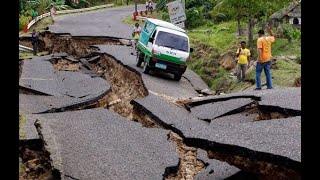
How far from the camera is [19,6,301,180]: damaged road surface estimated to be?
6.83 metres

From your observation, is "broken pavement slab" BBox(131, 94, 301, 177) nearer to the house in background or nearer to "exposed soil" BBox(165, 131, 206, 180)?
"exposed soil" BBox(165, 131, 206, 180)

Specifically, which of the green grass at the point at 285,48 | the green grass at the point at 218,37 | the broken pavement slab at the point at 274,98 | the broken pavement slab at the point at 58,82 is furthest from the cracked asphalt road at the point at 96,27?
the broken pavement slab at the point at 274,98

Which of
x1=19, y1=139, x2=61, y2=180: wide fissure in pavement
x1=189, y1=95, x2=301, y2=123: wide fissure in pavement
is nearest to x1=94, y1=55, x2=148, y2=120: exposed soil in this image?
x1=189, y1=95, x2=301, y2=123: wide fissure in pavement

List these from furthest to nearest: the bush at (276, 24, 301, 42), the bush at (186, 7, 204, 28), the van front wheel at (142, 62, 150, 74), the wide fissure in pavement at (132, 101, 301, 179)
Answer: the bush at (186, 7, 204, 28)
the bush at (276, 24, 301, 42)
the van front wheel at (142, 62, 150, 74)
the wide fissure in pavement at (132, 101, 301, 179)

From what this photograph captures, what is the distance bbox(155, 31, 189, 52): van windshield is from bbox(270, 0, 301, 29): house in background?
1022 centimetres

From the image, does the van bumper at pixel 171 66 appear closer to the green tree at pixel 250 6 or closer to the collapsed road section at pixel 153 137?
the collapsed road section at pixel 153 137

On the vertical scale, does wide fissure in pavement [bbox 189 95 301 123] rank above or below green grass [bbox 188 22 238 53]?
below

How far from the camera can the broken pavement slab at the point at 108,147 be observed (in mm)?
7555
